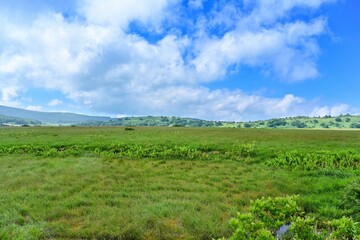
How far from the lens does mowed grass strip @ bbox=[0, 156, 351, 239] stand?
10.1 meters

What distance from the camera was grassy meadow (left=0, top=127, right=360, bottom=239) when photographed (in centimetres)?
1025

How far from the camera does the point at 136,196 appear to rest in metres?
14.3

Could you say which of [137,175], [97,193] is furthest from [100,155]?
[97,193]

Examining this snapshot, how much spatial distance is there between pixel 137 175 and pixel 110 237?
377 inches

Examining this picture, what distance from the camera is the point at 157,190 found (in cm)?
1554

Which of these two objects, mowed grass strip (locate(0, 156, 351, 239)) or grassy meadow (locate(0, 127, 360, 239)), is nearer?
mowed grass strip (locate(0, 156, 351, 239))

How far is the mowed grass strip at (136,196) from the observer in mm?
10055

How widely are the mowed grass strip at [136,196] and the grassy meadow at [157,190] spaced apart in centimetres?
4

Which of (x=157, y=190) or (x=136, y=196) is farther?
(x=157, y=190)

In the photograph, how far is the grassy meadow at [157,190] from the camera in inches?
404

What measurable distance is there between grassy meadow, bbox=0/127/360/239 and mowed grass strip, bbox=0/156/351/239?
40 millimetres

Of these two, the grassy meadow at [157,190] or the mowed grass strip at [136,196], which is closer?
the mowed grass strip at [136,196]

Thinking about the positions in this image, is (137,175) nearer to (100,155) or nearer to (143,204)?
A: (143,204)

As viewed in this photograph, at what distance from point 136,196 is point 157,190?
1.60 metres
